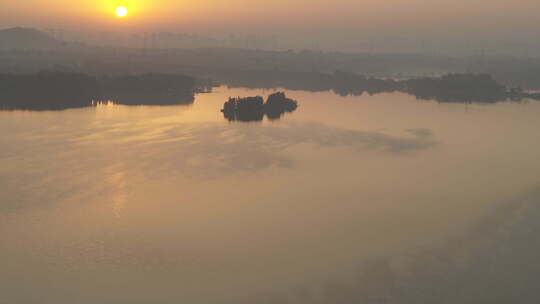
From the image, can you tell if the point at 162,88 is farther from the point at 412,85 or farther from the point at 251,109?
the point at 412,85

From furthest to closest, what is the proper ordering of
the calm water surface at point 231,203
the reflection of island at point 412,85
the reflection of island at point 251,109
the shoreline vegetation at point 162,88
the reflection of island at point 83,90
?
the reflection of island at point 412,85 < the shoreline vegetation at point 162,88 < the reflection of island at point 83,90 < the reflection of island at point 251,109 < the calm water surface at point 231,203

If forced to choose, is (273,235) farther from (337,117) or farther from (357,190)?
(337,117)

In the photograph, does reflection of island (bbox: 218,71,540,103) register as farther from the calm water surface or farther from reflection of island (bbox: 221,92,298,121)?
the calm water surface

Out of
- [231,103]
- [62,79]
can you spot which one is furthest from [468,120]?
[62,79]

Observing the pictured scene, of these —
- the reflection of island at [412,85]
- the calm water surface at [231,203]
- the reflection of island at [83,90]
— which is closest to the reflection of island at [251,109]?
the calm water surface at [231,203]

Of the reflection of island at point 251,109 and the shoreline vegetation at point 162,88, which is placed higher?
the shoreline vegetation at point 162,88

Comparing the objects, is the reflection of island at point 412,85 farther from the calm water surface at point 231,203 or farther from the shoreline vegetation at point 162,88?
the calm water surface at point 231,203

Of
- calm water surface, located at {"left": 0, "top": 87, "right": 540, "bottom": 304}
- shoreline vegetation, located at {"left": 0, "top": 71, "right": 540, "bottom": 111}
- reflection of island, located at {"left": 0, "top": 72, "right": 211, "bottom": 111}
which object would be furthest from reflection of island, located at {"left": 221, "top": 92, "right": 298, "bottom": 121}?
reflection of island, located at {"left": 0, "top": 72, "right": 211, "bottom": 111}
